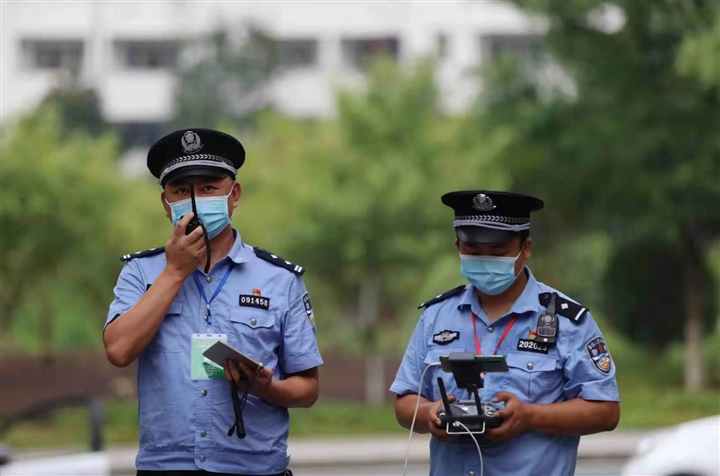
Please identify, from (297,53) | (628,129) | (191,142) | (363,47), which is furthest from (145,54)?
(191,142)

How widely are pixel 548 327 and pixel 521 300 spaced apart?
15cm

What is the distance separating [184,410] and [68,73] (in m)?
55.1

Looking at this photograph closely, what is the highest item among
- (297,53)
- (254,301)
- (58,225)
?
(297,53)

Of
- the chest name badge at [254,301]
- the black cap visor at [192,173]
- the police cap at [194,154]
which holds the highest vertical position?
the police cap at [194,154]

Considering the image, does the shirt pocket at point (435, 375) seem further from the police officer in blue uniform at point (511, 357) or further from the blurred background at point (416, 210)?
the blurred background at point (416, 210)

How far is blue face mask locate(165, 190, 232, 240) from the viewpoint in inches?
161

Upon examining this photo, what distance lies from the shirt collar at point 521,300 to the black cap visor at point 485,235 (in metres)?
0.17

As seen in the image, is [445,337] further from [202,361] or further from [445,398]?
[202,361]

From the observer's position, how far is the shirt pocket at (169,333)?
4031 mm

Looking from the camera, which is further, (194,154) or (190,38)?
(190,38)

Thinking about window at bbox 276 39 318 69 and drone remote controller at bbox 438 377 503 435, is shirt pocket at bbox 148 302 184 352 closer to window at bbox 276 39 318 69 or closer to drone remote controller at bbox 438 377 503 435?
drone remote controller at bbox 438 377 503 435

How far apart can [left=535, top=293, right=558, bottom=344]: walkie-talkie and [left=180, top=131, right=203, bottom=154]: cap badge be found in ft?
4.14

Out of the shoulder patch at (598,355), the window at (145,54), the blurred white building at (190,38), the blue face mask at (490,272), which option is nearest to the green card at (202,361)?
the blue face mask at (490,272)

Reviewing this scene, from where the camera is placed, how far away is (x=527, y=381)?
409cm
